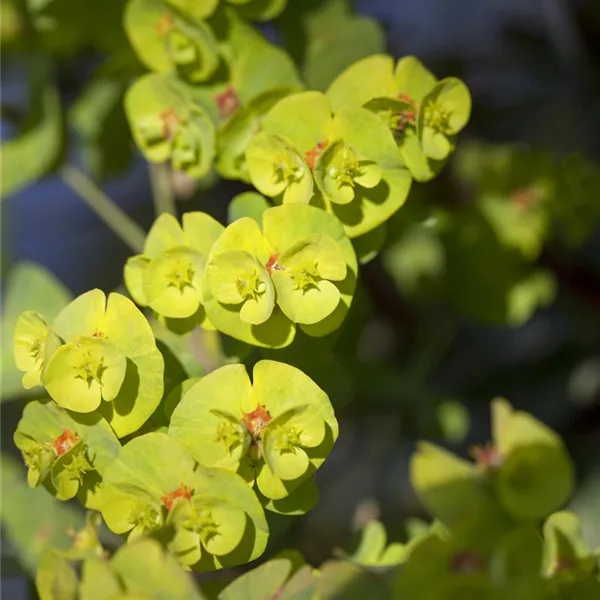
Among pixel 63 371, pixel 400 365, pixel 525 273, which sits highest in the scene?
pixel 63 371

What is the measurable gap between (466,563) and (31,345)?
1.08ft

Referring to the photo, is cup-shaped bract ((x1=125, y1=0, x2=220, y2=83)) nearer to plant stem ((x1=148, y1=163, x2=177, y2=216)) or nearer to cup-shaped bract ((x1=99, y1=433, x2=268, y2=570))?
plant stem ((x1=148, y1=163, x2=177, y2=216))

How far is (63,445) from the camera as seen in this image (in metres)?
0.54

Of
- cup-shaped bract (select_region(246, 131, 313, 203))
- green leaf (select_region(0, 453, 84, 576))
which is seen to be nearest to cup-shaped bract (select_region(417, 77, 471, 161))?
cup-shaped bract (select_region(246, 131, 313, 203))

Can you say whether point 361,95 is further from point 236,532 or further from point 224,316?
point 236,532

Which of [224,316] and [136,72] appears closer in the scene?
[224,316]

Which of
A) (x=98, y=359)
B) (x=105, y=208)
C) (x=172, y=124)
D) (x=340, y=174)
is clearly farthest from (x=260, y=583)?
(x=105, y=208)

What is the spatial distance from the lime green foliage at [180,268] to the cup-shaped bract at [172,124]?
0.12 metres

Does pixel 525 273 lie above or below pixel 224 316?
below

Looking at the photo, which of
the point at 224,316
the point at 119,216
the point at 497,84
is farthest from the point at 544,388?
the point at 224,316

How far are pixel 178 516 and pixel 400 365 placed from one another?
0.72 metres

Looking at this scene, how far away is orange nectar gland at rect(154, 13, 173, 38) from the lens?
716 mm

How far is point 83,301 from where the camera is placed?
55cm

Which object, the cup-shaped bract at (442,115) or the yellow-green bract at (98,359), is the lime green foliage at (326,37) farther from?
the yellow-green bract at (98,359)
